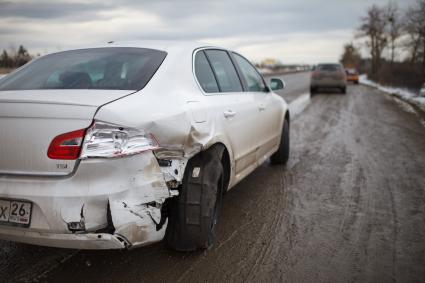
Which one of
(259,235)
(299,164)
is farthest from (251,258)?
(299,164)

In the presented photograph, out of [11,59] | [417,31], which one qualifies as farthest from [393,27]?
[11,59]

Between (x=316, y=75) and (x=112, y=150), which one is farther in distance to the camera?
(x=316, y=75)

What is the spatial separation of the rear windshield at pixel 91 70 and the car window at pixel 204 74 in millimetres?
368

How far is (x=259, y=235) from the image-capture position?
3.52 meters

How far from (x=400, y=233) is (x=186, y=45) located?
8.12 feet

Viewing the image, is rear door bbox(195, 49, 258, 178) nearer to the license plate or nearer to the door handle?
the door handle

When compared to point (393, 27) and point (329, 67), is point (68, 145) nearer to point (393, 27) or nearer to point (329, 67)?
point (329, 67)

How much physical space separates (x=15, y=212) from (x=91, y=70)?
1.23 m

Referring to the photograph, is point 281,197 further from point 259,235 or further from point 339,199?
point 259,235

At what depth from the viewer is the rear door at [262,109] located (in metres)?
4.59

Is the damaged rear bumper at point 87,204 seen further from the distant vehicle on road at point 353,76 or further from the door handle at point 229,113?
the distant vehicle on road at point 353,76

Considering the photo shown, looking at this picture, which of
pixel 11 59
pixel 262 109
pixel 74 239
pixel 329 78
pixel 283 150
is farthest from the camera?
pixel 329 78

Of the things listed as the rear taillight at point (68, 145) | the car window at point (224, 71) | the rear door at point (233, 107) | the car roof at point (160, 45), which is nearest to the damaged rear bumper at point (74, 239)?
the rear taillight at point (68, 145)

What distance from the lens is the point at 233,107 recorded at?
3781 millimetres
